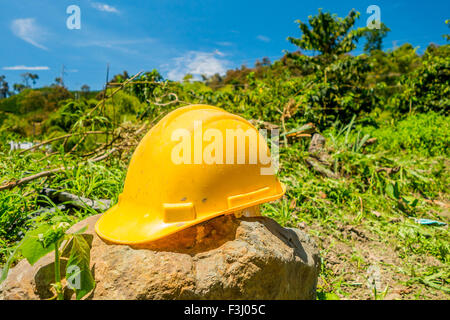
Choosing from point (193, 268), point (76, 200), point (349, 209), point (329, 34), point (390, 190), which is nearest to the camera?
point (193, 268)

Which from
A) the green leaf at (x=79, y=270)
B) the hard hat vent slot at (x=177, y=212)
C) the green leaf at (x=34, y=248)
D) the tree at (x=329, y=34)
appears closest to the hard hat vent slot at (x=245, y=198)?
the hard hat vent slot at (x=177, y=212)

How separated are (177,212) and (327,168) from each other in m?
3.13

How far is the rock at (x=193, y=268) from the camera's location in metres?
1.32

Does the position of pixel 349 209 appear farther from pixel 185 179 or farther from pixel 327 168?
pixel 185 179

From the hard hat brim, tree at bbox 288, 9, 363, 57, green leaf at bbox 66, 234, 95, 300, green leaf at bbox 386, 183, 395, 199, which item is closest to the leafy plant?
green leaf at bbox 66, 234, 95, 300

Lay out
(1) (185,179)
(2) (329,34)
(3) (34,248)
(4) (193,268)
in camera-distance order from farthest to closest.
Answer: (2) (329,34)
(1) (185,179)
(4) (193,268)
(3) (34,248)

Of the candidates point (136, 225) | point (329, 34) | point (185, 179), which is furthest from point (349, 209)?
point (329, 34)

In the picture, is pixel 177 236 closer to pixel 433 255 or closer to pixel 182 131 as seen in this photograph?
pixel 182 131

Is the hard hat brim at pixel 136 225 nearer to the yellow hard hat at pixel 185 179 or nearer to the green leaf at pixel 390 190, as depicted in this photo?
the yellow hard hat at pixel 185 179

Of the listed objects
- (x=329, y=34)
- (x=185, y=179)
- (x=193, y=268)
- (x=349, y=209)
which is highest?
(x=329, y=34)

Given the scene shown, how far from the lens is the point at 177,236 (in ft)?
5.10

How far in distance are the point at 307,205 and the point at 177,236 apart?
6.78 feet

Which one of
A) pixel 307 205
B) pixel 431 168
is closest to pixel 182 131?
pixel 307 205

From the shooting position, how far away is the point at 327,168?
4.13 metres
